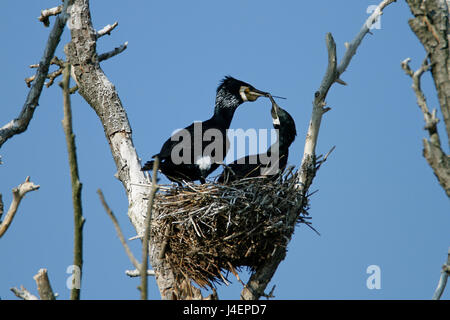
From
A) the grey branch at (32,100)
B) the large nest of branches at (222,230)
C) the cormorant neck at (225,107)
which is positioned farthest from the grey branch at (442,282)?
the cormorant neck at (225,107)

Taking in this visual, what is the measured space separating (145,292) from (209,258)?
3110 millimetres

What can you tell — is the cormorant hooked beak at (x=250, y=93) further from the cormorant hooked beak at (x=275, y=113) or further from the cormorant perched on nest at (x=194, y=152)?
the cormorant perched on nest at (x=194, y=152)

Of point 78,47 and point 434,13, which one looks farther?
point 78,47

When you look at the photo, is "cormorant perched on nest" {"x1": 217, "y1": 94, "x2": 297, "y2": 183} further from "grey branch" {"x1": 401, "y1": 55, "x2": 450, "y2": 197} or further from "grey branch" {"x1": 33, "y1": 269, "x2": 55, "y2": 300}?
"grey branch" {"x1": 33, "y1": 269, "x2": 55, "y2": 300}

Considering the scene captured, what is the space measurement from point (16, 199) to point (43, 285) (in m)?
1.00

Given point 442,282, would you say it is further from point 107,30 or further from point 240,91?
point 107,30

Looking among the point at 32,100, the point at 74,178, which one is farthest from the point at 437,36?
the point at 32,100

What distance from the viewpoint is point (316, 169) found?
216 inches

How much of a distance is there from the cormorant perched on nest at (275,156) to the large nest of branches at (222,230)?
0.77 metres

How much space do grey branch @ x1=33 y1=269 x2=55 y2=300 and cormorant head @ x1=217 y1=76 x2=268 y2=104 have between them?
4218 millimetres

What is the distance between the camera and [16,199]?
3.96 m
